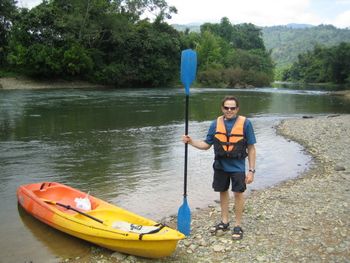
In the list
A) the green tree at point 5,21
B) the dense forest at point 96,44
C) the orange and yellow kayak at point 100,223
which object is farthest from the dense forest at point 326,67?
the orange and yellow kayak at point 100,223

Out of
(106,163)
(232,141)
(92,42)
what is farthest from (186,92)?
(92,42)

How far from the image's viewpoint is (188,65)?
19.1 feet

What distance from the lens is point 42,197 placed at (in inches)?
289

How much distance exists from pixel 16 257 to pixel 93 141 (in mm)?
9078

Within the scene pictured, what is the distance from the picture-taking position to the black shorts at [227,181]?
17.0ft

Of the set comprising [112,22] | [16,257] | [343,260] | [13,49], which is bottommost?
[16,257]

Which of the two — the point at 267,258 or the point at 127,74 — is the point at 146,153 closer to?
the point at 267,258

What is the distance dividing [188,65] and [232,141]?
55.6 inches

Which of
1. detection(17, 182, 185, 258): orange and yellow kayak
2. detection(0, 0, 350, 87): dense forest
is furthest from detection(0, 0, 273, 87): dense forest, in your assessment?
detection(17, 182, 185, 258): orange and yellow kayak

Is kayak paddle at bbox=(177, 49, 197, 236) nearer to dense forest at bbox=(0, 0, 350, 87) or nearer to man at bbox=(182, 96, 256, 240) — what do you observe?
man at bbox=(182, 96, 256, 240)

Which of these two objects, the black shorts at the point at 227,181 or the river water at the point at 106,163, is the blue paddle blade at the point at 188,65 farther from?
the river water at the point at 106,163

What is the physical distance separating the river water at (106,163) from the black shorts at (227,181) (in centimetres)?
218

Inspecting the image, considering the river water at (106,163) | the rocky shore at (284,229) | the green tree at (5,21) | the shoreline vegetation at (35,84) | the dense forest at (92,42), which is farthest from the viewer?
the green tree at (5,21)

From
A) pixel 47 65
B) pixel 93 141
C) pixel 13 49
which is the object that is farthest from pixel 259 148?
pixel 13 49
